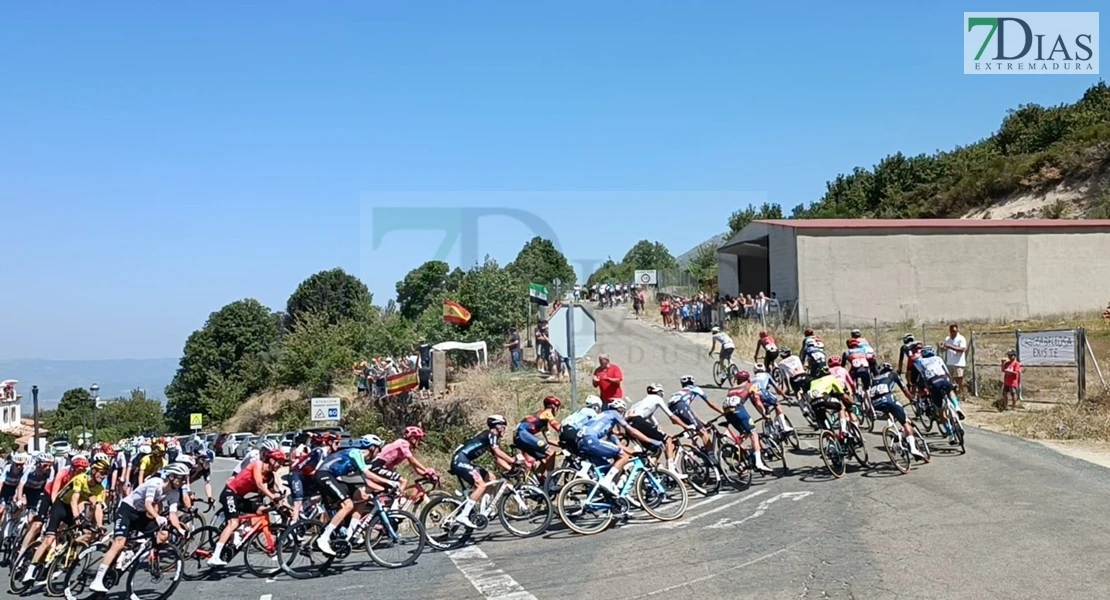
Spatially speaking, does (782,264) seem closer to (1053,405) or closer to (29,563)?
(1053,405)

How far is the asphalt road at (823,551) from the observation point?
9.31 m

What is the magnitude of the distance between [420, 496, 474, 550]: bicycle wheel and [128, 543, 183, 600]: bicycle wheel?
3.19m

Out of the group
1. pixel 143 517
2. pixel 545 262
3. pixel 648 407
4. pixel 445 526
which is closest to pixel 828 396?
pixel 648 407

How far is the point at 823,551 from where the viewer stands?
34.6 ft

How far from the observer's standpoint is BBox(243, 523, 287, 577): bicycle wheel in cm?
1241

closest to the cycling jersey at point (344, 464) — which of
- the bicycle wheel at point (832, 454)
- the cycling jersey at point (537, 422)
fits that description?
the cycling jersey at point (537, 422)

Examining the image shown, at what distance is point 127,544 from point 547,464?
571 centimetres

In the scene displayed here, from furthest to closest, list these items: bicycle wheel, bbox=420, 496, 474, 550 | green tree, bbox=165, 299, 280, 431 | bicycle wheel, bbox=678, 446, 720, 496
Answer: green tree, bbox=165, 299, 280, 431 < bicycle wheel, bbox=678, 446, 720, 496 < bicycle wheel, bbox=420, 496, 474, 550

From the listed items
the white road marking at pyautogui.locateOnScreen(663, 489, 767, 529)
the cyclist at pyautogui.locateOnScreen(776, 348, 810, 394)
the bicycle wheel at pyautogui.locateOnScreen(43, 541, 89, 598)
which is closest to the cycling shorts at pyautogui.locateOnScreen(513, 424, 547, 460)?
the white road marking at pyautogui.locateOnScreen(663, 489, 767, 529)

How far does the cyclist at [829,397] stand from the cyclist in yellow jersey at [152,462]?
1160 centimetres

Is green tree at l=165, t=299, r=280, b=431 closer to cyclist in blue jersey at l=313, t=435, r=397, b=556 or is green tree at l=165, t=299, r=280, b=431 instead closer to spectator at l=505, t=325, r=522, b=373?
spectator at l=505, t=325, r=522, b=373

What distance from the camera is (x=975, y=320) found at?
130 feet

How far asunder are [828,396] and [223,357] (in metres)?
83.1

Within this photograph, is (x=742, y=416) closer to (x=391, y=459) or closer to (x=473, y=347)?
(x=391, y=459)
